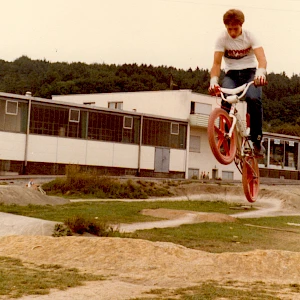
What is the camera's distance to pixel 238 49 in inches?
429

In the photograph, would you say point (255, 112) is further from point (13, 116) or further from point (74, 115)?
point (74, 115)

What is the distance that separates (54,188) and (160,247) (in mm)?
27081

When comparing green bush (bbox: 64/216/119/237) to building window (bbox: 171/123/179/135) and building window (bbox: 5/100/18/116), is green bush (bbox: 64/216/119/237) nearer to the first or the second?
building window (bbox: 5/100/18/116)

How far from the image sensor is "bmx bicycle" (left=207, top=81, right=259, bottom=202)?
11.1 metres

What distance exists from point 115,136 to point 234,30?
187 ft

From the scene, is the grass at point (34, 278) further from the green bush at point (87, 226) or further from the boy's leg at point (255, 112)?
the boy's leg at point (255, 112)

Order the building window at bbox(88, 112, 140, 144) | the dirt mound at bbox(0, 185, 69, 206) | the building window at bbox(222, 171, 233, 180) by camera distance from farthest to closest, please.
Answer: the building window at bbox(222, 171, 233, 180)
the building window at bbox(88, 112, 140, 144)
the dirt mound at bbox(0, 185, 69, 206)

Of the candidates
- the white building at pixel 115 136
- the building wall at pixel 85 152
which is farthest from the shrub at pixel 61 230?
the building wall at pixel 85 152

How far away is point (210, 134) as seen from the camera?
10875mm

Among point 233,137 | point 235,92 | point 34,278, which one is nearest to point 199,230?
point 34,278

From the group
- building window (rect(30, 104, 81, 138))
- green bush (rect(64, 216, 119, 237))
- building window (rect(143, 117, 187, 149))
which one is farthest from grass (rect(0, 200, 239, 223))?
building window (rect(143, 117, 187, 149))

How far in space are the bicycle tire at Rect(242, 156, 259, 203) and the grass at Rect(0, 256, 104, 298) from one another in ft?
13.8

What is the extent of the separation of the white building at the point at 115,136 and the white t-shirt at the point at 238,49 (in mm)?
37366

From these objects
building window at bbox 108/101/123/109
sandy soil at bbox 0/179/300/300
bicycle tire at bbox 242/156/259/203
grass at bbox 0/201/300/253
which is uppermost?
building window at bbox 108/101/123/109
